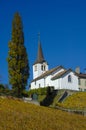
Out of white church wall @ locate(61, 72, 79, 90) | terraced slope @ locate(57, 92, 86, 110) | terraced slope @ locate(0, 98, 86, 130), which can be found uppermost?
white church wall @ locate(61, 72, 79, 90)

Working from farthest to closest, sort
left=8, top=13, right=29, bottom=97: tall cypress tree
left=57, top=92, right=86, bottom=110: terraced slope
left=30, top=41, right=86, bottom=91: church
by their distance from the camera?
left=30, top=41, right=86, bottom=91: church < left=57, top=92, right=86, bottom=110: terraced slope < left=8, top=13, right=29, bottom=97: tall cypress tree

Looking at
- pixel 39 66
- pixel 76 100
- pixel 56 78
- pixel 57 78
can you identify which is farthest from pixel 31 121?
pixel 39 66

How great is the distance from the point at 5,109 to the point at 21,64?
73.7 feet

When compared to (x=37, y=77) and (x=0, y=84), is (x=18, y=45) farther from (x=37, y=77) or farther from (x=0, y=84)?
(x=37, y=77)

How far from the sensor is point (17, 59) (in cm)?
5816

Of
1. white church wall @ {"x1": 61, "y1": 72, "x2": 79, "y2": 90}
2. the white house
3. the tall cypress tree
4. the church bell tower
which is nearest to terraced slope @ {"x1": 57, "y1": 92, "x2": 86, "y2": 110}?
white church wall @ {"x1": 61, "y1": 72, "x2": 79, "y2": 90}

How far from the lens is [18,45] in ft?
192

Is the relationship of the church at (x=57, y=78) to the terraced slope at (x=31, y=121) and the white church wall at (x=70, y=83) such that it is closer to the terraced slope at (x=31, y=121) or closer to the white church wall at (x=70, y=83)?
the white church wall at (x=70, y=83)

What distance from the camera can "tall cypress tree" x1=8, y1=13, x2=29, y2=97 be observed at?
55.6 meters

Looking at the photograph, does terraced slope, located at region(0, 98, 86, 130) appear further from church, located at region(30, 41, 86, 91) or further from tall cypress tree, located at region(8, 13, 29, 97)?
church, located at region(30, 41, 86, 91)

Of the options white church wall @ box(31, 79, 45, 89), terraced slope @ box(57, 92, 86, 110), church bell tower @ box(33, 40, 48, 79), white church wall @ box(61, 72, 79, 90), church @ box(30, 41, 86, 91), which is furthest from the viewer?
church bell tower @ box(33, 40, 48, 79)

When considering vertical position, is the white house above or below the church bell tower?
below

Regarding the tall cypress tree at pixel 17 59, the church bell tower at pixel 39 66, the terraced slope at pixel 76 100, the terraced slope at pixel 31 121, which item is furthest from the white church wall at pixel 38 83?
the terraced slope at pixel 31 121

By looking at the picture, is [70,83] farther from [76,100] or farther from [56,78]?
[76,100]
